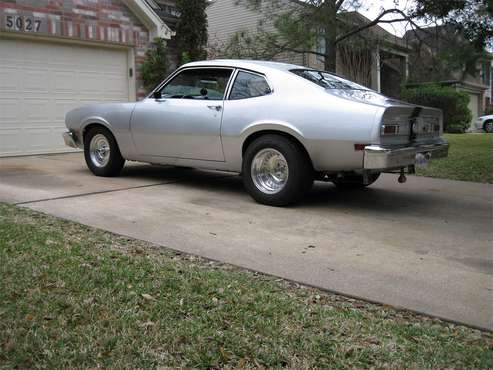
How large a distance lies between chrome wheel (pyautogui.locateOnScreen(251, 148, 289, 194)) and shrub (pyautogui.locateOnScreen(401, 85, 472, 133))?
71.4ft

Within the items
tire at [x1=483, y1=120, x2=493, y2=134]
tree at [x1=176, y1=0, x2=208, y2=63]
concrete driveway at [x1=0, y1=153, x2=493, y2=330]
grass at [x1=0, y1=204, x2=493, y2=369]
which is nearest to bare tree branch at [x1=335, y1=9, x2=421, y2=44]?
tree at [x1=176, y1=0, x2=208, y2=63]

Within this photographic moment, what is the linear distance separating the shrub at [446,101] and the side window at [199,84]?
21.1 m

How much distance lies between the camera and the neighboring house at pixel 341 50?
1433 cm

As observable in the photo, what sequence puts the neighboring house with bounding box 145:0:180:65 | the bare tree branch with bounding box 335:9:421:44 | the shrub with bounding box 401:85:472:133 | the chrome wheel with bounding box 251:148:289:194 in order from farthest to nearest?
the shrub with bounding box 401:85:472:133 → the neighboring house with bounding box 145:0:180:65 → the bare tree branch with bounding box 335:9:421:44 → the chrome wheel with bounding box 251:148:289:194

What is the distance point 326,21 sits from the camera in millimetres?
11641

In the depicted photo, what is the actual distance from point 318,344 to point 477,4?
8712 millimetres

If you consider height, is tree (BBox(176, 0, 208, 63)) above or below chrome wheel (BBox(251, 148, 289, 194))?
above

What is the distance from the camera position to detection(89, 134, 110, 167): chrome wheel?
27.0 feet

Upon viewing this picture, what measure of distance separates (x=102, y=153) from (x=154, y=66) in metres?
5.43

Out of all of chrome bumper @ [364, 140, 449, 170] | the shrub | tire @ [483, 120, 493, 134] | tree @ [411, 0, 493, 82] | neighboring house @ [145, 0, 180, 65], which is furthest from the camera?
tire @ [483, 120, 493, 134]

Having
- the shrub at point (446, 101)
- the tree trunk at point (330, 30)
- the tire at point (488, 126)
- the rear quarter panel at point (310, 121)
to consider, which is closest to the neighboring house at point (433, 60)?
the tree trunk at point (330, 30)

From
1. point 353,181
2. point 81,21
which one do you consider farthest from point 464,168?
point 81,21

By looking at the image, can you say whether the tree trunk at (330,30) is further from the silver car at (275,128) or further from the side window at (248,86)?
the side window at (248,86)

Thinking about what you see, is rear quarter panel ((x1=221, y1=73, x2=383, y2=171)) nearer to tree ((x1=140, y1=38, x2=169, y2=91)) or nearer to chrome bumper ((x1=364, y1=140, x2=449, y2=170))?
chrome bumper ((x1=364, y1=140, x2=449, y2=170))
